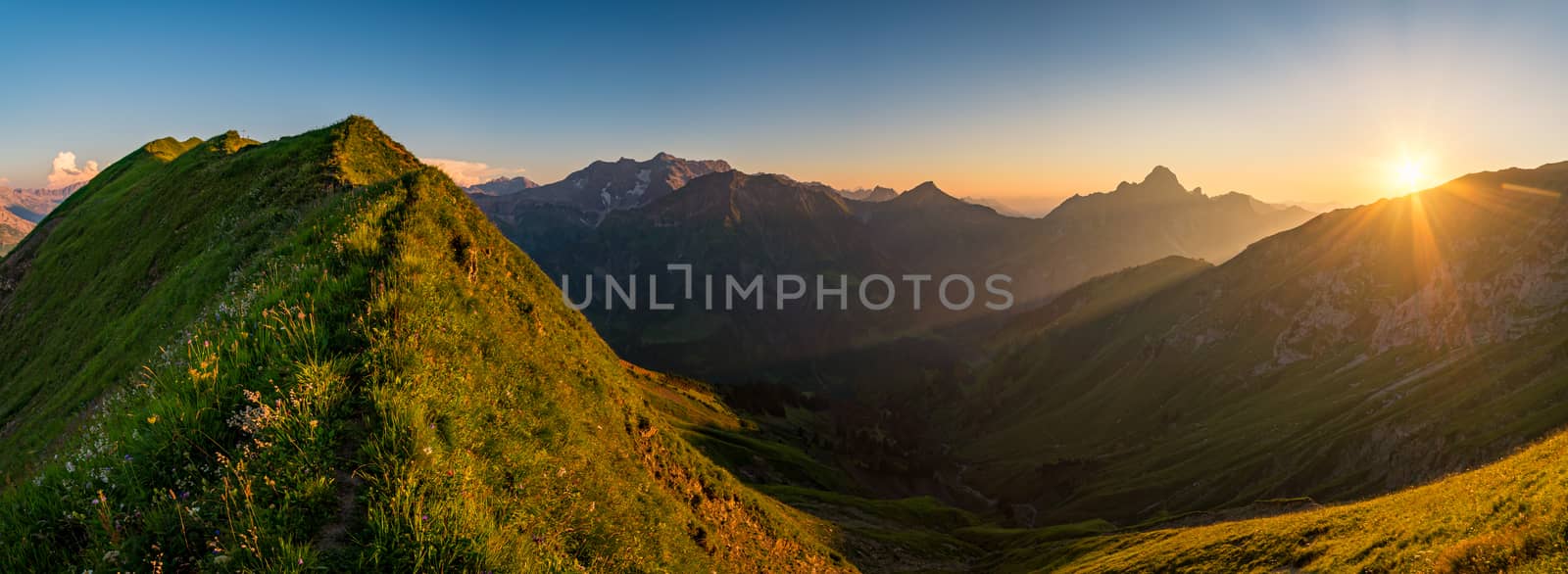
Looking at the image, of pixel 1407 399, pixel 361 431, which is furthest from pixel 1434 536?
pixel 1407 399

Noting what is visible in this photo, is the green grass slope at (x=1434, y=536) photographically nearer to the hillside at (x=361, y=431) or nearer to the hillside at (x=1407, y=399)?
the hillside at (x=361, y=431)

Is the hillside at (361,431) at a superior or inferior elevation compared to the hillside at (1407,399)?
superior

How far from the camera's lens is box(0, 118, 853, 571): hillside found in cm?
593

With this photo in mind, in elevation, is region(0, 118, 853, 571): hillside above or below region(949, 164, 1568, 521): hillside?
above

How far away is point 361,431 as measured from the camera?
23.6ft

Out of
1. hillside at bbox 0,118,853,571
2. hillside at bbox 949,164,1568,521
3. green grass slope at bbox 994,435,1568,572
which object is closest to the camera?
hillside at bbox 0,118,853,571

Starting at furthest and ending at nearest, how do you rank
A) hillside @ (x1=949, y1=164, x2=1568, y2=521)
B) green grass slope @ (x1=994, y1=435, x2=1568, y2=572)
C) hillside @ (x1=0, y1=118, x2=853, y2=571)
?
1. hillside @ (x1=949, y1=164, x2=1568, y2=521)
2. green grass slope @ (x1=994, y1=435, x2=1568, y2=572)
3. hillside @ (x1=0, y1=118, x2=853, y2=571)

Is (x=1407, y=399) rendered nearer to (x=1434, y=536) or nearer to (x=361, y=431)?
(x=1434, y=536)

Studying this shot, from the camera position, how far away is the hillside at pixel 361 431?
19.5ft

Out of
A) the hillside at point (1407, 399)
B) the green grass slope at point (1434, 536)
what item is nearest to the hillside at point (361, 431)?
the green grass slope at point (1434, 536)

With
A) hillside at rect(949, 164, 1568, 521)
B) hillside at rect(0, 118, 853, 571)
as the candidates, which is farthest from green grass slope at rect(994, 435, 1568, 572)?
hillside at rect(949, 164, 1568, 521)

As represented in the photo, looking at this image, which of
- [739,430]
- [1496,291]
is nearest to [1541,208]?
[1496,291]

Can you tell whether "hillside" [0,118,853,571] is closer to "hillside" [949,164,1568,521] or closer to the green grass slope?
the green grass slope

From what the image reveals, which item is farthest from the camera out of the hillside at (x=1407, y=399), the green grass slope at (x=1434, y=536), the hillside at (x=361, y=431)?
the hillside at (x=1407, y=399)
